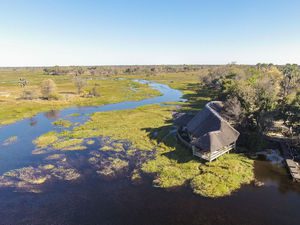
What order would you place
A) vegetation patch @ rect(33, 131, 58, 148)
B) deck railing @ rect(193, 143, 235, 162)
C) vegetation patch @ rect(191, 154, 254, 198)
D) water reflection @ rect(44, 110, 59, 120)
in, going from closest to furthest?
→ vegetation patch @ rect(191, 154, 254, 198) < deck railing @ rect(193, 143, 235, 162) < vegetation patch @ rect(33, 131, 58, 148) < water reflection @ rect(44, 110, 59, 120)

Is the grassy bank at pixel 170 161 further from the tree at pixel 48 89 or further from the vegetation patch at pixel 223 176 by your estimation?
the tree at pixel 48 89

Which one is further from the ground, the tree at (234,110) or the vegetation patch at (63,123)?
the tree at (234,110)

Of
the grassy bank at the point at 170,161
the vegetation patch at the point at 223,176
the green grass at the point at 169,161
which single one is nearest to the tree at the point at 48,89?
the green grass at the point at 169,161

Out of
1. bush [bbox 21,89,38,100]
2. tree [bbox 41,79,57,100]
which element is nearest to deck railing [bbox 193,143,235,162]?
tree [bbox 41,79,57,100]

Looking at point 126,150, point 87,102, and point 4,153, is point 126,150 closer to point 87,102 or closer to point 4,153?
point 4,153

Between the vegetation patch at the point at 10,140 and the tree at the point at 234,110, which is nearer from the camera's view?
the tree at the point at 234,110

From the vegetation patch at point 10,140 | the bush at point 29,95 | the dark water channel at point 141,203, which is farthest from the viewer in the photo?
the bush at point 29,95

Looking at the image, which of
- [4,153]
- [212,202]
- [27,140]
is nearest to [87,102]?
[27,140]

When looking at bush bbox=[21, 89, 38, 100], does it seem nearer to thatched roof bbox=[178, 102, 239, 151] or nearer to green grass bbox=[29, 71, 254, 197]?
green grass bbox=[29, 71, 254, 197]
